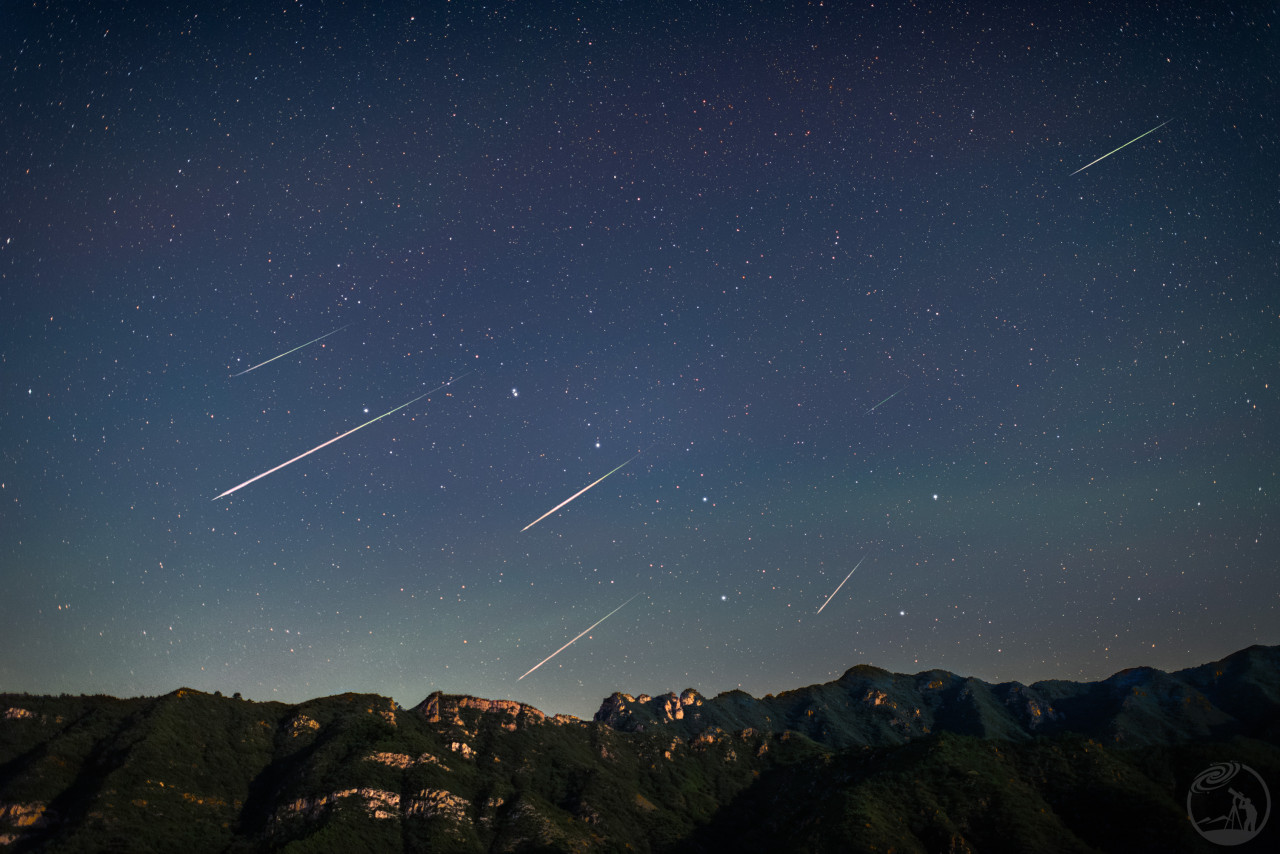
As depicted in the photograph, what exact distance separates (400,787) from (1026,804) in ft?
523

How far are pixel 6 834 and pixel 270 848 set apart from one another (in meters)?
49.7

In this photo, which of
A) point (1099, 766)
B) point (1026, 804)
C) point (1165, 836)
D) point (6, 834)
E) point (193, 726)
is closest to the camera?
point (6, 834)

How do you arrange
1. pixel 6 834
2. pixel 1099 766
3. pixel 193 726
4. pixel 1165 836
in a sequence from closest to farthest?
1. pixel 6 834
2. pixel 1165 836
3. pixel 1099 766
4. pixel 193 726

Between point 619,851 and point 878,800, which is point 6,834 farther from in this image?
point 878,800

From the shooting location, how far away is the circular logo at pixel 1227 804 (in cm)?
16575

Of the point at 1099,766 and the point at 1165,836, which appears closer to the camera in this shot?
the point at 1165,836

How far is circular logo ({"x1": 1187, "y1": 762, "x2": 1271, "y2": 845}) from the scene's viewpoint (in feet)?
544

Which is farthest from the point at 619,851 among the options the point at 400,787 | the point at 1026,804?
the point at 1026,804

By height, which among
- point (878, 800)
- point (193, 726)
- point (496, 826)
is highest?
point (193, 726)

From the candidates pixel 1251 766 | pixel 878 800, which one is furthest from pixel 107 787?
pixel 1251 766

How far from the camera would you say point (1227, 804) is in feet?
600

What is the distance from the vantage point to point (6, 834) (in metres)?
142

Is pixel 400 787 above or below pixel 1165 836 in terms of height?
above

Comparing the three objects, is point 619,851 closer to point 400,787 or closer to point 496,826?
point 496,826
